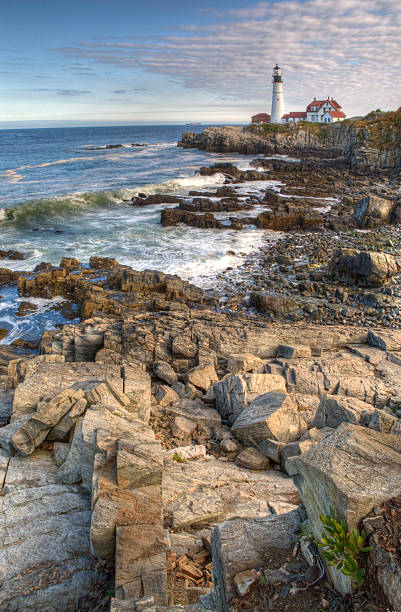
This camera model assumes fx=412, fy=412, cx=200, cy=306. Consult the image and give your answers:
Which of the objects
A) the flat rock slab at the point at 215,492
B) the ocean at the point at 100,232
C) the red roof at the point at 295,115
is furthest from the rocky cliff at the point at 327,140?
the flat rock slab at the point at 215,492

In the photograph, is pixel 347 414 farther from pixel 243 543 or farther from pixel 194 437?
pixel 243 543

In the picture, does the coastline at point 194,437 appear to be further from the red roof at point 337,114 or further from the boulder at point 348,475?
the red roof at point 337,114

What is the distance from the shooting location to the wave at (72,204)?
125 ft

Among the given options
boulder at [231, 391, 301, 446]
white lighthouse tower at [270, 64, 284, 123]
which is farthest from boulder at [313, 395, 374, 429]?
white lighthouse tower at [270, 64, 284, 123]

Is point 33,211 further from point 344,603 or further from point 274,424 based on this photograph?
point 344,603

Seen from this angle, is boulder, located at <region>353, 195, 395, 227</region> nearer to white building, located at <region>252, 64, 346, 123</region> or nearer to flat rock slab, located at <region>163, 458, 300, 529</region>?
flat rock slab, located at <region>163, 458, 300, 529</region>

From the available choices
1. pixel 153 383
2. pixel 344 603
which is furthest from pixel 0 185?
pixel 344 603

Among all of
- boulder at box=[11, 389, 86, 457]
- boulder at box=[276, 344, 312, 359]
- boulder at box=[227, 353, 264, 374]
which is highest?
boulder at box=[11, 389, 86, 457]

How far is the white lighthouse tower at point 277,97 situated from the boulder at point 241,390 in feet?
414

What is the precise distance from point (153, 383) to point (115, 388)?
286cm

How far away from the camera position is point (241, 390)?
1047 cm

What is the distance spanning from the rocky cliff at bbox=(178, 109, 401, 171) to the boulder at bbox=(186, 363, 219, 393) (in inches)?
2424

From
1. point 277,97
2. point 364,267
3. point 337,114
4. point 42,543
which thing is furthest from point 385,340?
point 277,97

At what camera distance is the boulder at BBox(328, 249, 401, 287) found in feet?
72.5
